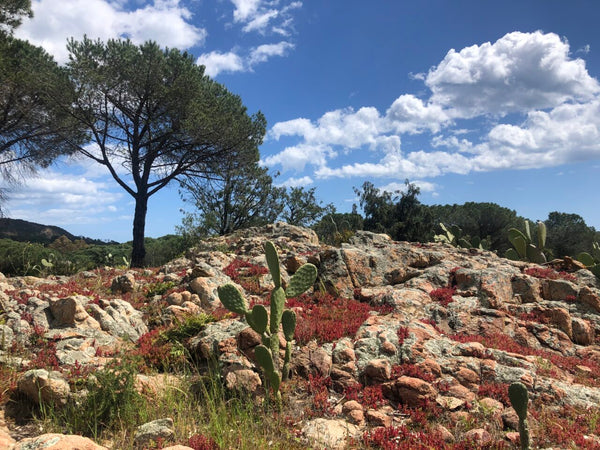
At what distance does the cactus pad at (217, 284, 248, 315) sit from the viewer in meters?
5.71

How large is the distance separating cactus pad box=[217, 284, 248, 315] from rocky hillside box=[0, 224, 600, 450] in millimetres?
544

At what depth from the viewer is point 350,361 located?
5699mm

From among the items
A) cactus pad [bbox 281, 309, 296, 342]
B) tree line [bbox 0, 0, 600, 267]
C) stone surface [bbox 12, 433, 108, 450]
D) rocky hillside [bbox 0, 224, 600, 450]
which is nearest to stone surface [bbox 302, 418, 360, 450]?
rocky hillside [bbox 0, 224, 600, 450]

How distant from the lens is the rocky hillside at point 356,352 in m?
4.44

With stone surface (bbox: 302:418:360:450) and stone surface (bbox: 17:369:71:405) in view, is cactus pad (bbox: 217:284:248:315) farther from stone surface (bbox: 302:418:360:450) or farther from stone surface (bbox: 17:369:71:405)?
stone surface (bbox: 17:369:71:405)

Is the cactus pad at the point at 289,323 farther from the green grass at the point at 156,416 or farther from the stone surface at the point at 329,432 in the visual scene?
the stone surface at the point at 329,432

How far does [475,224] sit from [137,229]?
27.9 metres

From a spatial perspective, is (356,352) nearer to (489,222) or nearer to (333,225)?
(333,225)

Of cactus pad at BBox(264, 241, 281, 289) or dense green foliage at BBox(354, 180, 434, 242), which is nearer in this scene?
cactus pad at BBox(264, 241, 281, 289)

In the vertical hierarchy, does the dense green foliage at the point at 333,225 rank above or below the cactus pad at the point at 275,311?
above

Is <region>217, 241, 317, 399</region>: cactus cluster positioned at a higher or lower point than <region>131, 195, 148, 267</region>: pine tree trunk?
lower

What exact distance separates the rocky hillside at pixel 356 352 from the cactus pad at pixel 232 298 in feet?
1.79

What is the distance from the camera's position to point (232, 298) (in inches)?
226


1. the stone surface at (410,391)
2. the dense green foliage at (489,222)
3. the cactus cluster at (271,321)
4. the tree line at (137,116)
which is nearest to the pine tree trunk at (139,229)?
the tree line at (137,116)
